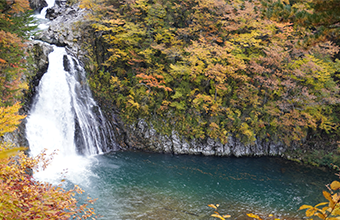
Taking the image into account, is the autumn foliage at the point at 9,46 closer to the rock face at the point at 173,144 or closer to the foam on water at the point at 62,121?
the foam on water at the point at 62,121

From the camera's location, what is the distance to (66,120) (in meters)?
12.9

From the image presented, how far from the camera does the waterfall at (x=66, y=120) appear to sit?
11258 mm

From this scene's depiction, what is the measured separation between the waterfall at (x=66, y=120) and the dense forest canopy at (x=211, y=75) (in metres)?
1.54

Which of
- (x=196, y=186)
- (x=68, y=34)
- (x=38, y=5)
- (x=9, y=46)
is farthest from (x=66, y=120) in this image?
(x=38, y=5)

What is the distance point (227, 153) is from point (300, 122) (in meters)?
5.60

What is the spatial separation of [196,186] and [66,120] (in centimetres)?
884

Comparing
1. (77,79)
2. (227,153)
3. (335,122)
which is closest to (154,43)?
(77,79)

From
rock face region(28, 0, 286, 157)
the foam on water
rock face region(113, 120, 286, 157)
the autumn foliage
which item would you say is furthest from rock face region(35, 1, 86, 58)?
rock face region(113, 120, 286, 157)

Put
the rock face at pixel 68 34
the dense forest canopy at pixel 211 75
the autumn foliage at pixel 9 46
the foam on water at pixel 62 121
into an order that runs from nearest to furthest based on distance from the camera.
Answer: the autumn foliage at pixel 9 46 < the foam on water at pixel 62 121 < the dense forest canopy at pixel 211 75 < the rock face at pixel 68 34

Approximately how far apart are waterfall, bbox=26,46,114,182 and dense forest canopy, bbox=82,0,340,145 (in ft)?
5.04

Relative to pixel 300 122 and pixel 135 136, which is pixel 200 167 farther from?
pixel 300 122

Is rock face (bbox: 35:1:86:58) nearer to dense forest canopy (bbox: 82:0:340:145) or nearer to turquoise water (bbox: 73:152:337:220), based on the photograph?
dense forest canopy (bbox: 82:0:340:145)

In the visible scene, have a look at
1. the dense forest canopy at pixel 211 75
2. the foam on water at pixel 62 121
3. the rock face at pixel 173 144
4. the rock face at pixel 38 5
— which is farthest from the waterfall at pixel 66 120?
the rock face at pixel 38 5

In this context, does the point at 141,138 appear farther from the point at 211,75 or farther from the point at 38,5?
the point at 38,5
